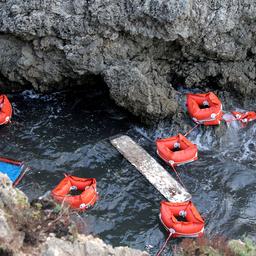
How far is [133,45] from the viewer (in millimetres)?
10570

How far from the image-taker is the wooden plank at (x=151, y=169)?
930 cm

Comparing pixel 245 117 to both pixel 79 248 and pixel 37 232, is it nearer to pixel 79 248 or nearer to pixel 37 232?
pixel 79 248

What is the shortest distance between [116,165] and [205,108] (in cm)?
247

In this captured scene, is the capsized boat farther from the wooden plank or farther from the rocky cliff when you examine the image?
the rocky cliff

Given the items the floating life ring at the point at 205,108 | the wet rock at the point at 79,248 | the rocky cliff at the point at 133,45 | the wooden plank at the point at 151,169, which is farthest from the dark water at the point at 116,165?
the wet rock at the point at 79,248

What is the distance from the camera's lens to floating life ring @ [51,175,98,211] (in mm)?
8633

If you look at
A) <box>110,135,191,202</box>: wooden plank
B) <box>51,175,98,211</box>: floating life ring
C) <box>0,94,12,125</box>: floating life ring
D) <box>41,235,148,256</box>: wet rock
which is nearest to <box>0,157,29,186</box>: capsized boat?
<box>51,175,98,211</box>: floating life ring

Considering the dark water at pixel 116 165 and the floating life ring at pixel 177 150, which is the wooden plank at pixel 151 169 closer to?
the dark water at pixel 116 165

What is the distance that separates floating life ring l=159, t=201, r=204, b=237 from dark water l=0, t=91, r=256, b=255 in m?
0.24

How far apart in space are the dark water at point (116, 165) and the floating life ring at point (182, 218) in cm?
24

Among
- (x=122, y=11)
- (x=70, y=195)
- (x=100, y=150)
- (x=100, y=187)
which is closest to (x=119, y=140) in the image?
(x=100, y=150)

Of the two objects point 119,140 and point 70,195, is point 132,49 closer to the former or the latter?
point 119,140

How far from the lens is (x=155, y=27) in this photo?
10148 mm

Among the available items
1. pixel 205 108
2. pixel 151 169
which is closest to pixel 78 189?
pixel 151 169
